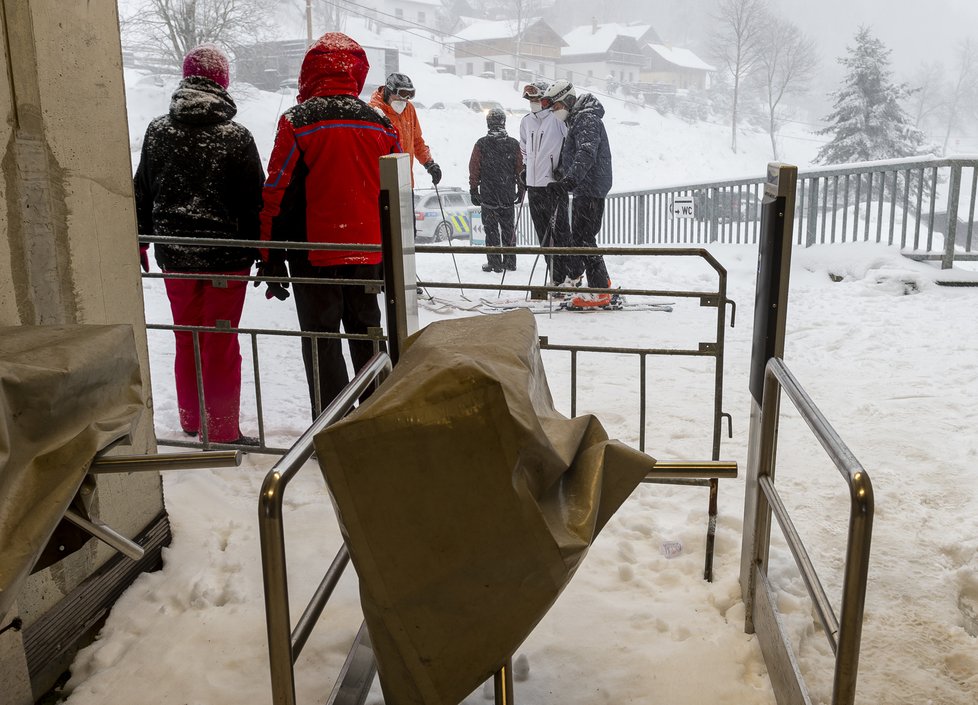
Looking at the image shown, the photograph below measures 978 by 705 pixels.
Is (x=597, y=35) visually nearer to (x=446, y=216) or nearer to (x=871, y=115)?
(x=871, y=115)

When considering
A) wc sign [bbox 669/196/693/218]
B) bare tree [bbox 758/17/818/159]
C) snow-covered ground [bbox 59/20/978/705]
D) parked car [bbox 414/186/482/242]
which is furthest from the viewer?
bare tree [bbox 758/17/818/159]

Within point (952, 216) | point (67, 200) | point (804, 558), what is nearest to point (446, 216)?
point (952, 216)

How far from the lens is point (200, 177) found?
3.55 meters

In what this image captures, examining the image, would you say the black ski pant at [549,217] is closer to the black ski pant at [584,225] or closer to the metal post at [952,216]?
the black ski pant at [584,225]

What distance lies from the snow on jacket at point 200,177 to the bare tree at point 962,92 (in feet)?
57.7

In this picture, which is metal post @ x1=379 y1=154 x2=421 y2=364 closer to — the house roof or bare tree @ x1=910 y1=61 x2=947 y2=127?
bare tree @ x1=910 y1=61 x2=947 y2=127

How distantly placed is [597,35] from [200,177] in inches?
947

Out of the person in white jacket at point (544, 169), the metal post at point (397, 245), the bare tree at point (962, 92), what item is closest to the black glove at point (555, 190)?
the person in white jacket at point (544, 169)

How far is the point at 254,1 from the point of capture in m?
16.8

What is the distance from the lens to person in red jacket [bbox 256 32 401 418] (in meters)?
3.41

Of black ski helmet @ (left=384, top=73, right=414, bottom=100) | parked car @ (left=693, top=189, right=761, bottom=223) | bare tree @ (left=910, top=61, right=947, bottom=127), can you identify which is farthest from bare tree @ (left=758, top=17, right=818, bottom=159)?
black ski helmet @ (left=384, top=73, right=414, bottom=100)

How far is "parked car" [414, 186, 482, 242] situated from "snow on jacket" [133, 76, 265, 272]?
8094 mm

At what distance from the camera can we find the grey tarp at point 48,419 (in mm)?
1261

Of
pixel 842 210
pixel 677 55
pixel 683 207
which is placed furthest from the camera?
pixel 677 55
